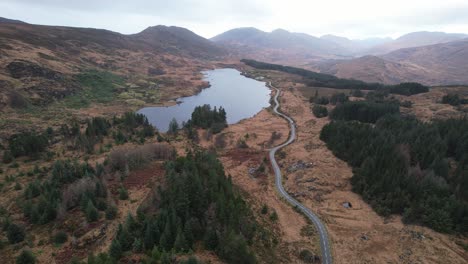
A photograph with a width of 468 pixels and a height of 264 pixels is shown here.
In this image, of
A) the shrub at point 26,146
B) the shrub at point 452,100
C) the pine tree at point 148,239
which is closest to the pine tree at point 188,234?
the pine tree at point 148,239

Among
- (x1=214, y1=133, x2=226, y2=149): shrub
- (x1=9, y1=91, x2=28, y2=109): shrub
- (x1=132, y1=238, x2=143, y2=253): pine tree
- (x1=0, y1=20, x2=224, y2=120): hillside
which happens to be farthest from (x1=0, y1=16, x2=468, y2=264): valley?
(x1=0, y1=20, x2=224, y2=120): hillside

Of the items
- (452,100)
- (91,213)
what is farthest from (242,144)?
(452,100)

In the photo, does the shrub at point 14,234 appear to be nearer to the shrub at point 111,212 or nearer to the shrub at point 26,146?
the shrub at point 111,212

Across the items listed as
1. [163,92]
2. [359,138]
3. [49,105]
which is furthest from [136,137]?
[163,92]

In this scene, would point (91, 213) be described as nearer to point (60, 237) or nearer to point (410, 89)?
point (60, 237)

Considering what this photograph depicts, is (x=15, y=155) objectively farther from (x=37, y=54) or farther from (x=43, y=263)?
(x=37, y=54)
